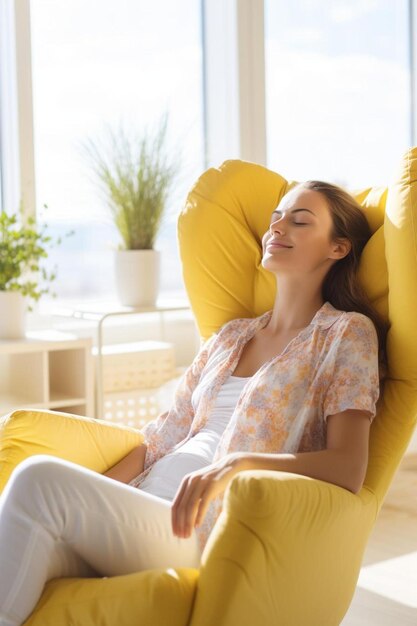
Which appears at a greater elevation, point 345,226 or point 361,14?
point 361,14

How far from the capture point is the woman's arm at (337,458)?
5.44 feet

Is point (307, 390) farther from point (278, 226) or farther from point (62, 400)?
point (62, 400)

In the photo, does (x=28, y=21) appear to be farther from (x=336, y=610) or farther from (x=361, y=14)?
(x=336, y=610)

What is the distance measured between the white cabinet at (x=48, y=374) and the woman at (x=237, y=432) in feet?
2.68

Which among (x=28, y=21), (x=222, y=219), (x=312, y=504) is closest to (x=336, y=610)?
(x=312, y=504)

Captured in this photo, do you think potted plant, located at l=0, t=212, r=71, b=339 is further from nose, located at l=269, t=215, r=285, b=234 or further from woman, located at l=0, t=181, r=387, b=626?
nose, located at l=269, t=215, r=285, b=234

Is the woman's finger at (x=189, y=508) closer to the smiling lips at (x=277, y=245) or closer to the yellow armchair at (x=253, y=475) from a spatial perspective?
the yellow armchair at (x=253, y=475)

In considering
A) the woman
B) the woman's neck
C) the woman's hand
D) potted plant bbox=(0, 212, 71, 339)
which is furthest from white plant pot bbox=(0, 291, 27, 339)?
the woman's hand

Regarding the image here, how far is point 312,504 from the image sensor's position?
5.11ft

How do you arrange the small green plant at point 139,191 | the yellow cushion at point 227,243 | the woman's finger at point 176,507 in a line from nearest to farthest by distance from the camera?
1. the woman's finger at point 176,507
2. the yellow cushion at point 227,243
3. the small green plant at point 139,191

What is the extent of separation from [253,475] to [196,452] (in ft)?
1.76

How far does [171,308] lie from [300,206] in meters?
1.27

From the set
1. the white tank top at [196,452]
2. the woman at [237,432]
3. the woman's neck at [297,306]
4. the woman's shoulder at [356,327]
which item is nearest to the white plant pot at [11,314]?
the woman at [237,432]

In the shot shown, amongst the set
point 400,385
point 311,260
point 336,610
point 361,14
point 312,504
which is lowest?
point 336,610
